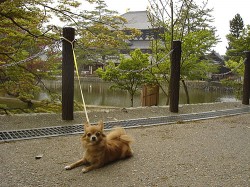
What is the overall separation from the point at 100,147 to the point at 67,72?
2.10 m

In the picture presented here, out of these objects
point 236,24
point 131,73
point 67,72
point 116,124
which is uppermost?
point 236,24

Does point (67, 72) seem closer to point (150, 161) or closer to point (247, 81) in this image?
point (150, 161)

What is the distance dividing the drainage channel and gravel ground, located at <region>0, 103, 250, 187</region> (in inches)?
7.4

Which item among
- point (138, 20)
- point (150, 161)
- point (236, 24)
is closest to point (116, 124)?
point (150, 161)

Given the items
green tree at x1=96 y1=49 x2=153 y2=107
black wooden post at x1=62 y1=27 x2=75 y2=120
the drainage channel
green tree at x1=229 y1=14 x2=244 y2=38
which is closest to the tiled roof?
green tree at x1=229 y1=14 x2=244 y2=38

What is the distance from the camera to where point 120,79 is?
36.4ft

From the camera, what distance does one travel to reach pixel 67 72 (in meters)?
4.30

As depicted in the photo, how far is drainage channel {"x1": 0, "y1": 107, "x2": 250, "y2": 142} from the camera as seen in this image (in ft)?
11.6

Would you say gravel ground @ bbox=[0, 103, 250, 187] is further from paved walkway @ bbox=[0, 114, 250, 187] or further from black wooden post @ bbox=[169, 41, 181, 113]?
black wooden post @ bbox=[169, 41, 181, 113]

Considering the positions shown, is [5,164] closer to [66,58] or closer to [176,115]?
[66,58]

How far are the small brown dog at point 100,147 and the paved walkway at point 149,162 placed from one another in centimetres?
7

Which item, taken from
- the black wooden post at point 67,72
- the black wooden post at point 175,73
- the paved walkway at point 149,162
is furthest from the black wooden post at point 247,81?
the black wooden post at point 67,72

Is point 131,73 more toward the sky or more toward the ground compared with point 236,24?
more toward the ground

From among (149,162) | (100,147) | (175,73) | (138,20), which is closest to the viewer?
(100,147)
